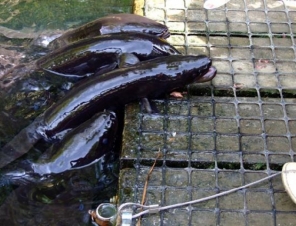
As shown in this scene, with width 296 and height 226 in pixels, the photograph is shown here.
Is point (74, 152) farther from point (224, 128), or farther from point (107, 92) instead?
point (224, 128)

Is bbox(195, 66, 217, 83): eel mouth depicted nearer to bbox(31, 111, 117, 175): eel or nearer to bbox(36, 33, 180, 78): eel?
bbox(36, 33, 180, 78): eel

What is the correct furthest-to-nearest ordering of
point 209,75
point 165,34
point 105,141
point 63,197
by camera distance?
1. point 165,34
2. point 209,75
3. point 105,141
4. point 63,197

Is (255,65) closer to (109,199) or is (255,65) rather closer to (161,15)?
(161,15)

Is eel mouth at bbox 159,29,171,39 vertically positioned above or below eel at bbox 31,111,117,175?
above

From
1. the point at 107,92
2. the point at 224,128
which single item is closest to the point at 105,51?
the point at 107,92

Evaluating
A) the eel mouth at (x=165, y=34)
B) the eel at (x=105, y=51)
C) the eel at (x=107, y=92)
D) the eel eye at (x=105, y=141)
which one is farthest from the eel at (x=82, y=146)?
the eel mouth at (x=165, y=34)

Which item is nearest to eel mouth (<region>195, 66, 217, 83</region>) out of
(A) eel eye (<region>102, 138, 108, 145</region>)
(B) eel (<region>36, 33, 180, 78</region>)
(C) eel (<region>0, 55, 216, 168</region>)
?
(C) eel (<region>0, 55, 216, 168</region>)

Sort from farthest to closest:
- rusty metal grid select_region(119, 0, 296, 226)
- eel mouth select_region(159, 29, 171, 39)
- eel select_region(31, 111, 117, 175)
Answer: eel mouth select_region(159, 29, 171, 39) < eel select_region(31, 111, 117, 175) < rusty metal grid select_region(119, 0, 296, 226)

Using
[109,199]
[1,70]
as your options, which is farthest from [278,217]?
[1,70]
